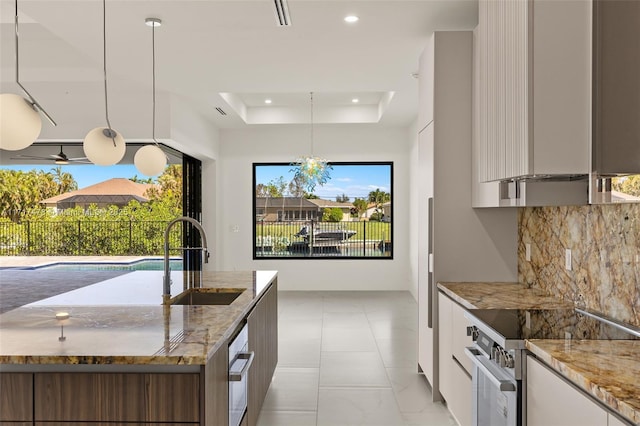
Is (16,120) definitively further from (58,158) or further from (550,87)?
(58,158)

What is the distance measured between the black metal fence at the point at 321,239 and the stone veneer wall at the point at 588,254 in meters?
4.92

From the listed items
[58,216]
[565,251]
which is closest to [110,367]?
[565,251]

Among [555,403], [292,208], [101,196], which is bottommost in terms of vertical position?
[555,403]

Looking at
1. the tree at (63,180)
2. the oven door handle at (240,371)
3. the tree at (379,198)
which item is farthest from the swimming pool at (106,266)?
the oven door handle at (240,371)

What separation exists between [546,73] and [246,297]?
6.22 feet

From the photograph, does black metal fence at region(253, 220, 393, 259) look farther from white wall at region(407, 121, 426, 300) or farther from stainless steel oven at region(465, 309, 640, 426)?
stainless steel oven at region(465, 309, 640, 426)

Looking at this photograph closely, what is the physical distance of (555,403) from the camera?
1.66m

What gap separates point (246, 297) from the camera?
273cm

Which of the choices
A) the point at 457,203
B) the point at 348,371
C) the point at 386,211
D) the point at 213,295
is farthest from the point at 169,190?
the point at 457,203

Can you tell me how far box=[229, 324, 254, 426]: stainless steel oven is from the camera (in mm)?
2143

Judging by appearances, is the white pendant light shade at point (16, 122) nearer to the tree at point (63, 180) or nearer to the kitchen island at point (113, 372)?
the kitchen island at point (113, 372)

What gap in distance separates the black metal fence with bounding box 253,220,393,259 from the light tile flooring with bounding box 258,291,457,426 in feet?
5.32

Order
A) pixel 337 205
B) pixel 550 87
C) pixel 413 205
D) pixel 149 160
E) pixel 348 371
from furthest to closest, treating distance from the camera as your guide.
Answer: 1. pixel 337 205
2. pixel 413 205
3. pixel 348 371
4. pixel 149 160
5. pixel 550 87

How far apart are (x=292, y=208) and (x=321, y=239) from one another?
2.49ft
